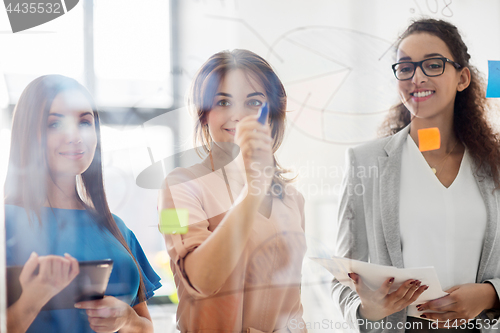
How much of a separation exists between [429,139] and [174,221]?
76 cm

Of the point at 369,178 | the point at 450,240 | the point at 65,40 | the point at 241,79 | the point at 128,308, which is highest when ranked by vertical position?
the point at 65,40

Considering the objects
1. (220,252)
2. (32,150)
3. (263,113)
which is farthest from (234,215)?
(32,150)

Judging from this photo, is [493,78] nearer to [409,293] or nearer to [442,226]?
[442,226]

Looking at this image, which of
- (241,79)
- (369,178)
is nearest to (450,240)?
(369,178)

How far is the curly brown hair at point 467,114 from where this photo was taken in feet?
3.64

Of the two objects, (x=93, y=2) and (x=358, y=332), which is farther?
(x=358, y=332)

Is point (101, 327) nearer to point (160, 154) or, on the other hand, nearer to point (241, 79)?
point (160, 154)

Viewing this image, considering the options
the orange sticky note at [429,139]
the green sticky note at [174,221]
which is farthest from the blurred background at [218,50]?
the orange sticky note at [429,139]

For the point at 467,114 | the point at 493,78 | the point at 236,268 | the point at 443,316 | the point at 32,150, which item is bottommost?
the point at 443,316

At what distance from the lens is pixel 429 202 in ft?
3.58

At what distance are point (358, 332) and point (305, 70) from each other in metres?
0.74

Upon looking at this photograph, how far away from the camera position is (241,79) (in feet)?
3.14

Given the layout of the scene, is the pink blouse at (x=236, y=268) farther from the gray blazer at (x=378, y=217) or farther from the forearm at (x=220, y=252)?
the gray blazer at (x=378, y=217)

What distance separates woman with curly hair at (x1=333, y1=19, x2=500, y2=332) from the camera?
1065 mm
